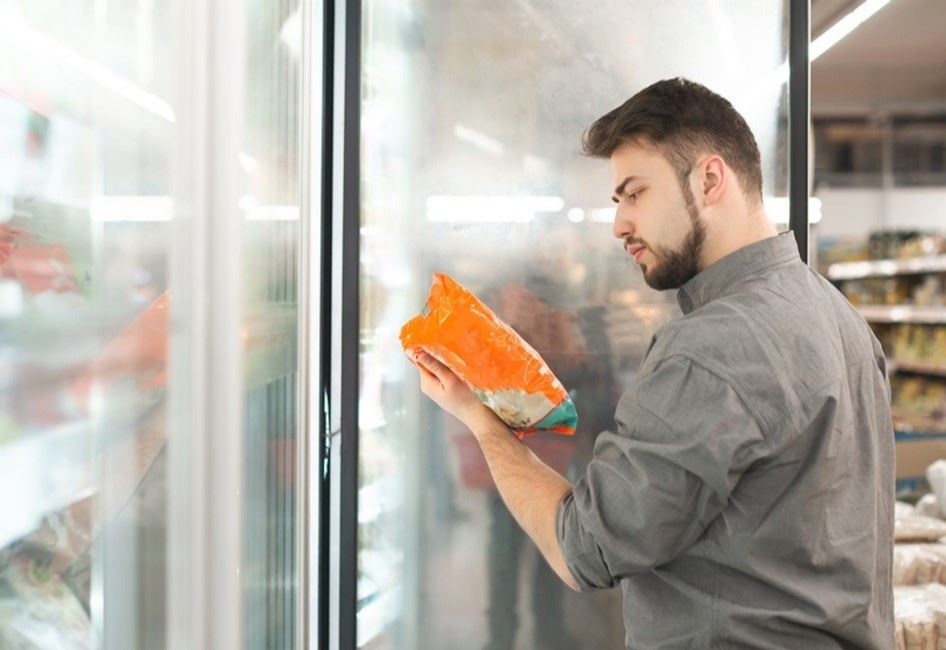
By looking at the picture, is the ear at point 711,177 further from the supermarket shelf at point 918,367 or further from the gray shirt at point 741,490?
the supermarket shelf at point 918,367

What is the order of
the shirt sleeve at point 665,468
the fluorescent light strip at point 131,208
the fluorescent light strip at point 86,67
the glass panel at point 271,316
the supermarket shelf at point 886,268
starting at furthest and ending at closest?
1. the supermarket shelf at point 886,268
2. the glass panel at point 271,316
3. the shirt sleeve at point 665,468
4. the fluorescent light strip at point 131,208
5. the fluorescent light strip at point 86,67

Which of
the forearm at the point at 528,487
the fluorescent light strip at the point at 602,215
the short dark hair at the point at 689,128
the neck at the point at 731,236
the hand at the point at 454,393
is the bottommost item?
the forearm at the point at 528,487

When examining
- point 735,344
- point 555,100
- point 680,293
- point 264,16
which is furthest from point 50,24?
point 555,100

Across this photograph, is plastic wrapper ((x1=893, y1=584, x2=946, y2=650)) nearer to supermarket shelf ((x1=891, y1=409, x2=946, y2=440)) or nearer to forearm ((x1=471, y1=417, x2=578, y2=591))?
forearm ((x1=471, y1=417, x2=578, y2=591))

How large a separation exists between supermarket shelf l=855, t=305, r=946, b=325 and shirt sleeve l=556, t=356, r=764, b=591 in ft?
20.2

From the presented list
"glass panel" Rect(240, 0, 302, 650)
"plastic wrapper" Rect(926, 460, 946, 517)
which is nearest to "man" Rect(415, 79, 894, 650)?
"glass panel" Rect(240, 0, 302, 650)

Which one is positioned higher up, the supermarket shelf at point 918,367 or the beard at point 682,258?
the beard at point 682,258

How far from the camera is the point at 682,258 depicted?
4.53 feet

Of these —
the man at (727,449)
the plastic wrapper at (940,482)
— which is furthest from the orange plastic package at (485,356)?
the plastic wrapper at (940,482)

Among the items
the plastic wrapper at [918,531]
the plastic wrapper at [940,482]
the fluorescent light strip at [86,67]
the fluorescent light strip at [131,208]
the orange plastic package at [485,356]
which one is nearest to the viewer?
the fluorescent light strip at [86,67]

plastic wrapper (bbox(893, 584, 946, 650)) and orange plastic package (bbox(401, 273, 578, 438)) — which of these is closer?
orange plastic package (bbox(401, 273, 578, 438))

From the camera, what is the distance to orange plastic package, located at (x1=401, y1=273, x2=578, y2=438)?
Result: 1.50m

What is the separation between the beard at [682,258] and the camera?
1358 millimetres

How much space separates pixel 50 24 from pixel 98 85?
88mm
